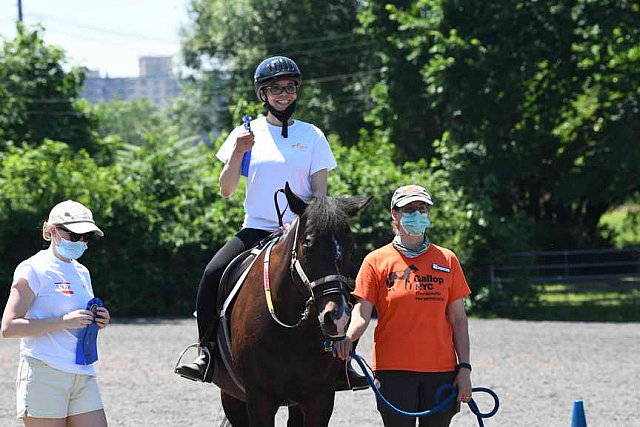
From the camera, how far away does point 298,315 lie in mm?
5688

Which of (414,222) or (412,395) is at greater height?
(414,222)

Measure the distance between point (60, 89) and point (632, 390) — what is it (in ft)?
82.5

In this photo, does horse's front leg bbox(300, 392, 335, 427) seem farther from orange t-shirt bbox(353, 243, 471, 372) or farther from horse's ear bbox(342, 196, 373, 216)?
horse's ear bbox(342, 196, 373, 216)

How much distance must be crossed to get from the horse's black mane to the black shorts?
88 centimetres

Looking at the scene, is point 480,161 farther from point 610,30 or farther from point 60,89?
point 60,89

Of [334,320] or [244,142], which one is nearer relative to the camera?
[334,320]

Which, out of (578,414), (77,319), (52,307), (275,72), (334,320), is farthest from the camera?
(275,72)

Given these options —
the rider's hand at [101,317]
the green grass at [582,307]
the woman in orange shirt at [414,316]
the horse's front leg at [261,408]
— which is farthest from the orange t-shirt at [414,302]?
the green grass at [582,307]

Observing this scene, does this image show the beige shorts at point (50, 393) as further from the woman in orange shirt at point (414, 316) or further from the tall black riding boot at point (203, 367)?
the woman in orange shirt at point (414, 316)

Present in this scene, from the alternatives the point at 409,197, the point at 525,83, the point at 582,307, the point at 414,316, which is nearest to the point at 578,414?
the point at 414,316

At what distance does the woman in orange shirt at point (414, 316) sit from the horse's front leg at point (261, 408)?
26.8 inches

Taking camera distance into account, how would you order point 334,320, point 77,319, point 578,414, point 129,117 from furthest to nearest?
point 129,117 < point 578,414 < point 77,319 < point 334,320

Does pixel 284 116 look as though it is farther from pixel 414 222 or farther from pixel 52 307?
pixel 52 307

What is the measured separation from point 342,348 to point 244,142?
1562mm
